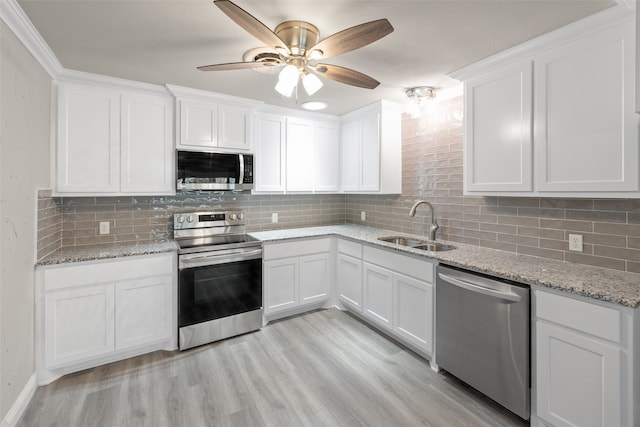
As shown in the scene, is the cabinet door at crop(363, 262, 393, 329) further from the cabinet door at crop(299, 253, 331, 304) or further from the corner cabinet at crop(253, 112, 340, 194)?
the corner cabinet at crop(253, 112, 340, 194)

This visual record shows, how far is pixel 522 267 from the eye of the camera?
1.98 meters

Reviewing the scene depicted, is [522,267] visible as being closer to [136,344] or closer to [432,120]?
[432,120]

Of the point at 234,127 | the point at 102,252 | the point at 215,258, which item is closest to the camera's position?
the point at 102,252

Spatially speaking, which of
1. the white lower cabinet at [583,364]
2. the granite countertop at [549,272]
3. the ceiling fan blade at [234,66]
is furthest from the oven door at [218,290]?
the white lower cabinet at [583,364]

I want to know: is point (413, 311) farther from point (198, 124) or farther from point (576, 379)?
point (198, 124)

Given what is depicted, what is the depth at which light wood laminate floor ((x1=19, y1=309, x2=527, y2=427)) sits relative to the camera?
1879 mm

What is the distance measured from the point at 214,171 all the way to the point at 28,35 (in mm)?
1529

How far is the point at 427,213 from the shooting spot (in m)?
3.20

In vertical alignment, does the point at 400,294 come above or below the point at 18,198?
below

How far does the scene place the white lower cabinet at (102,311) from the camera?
7.20ft

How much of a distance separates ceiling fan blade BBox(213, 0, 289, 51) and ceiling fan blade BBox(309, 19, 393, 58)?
241 mm

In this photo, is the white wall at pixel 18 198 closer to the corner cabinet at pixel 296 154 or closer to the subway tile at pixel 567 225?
the corner cabinet at pixel 296 154

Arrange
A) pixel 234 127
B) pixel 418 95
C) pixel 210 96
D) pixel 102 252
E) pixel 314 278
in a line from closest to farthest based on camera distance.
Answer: pixel 102 252 → pixel 418 95 → pixel 210 96 → pixel 234 127 → pixel 314 278

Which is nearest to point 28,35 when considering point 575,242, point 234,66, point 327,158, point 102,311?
point 234,66
